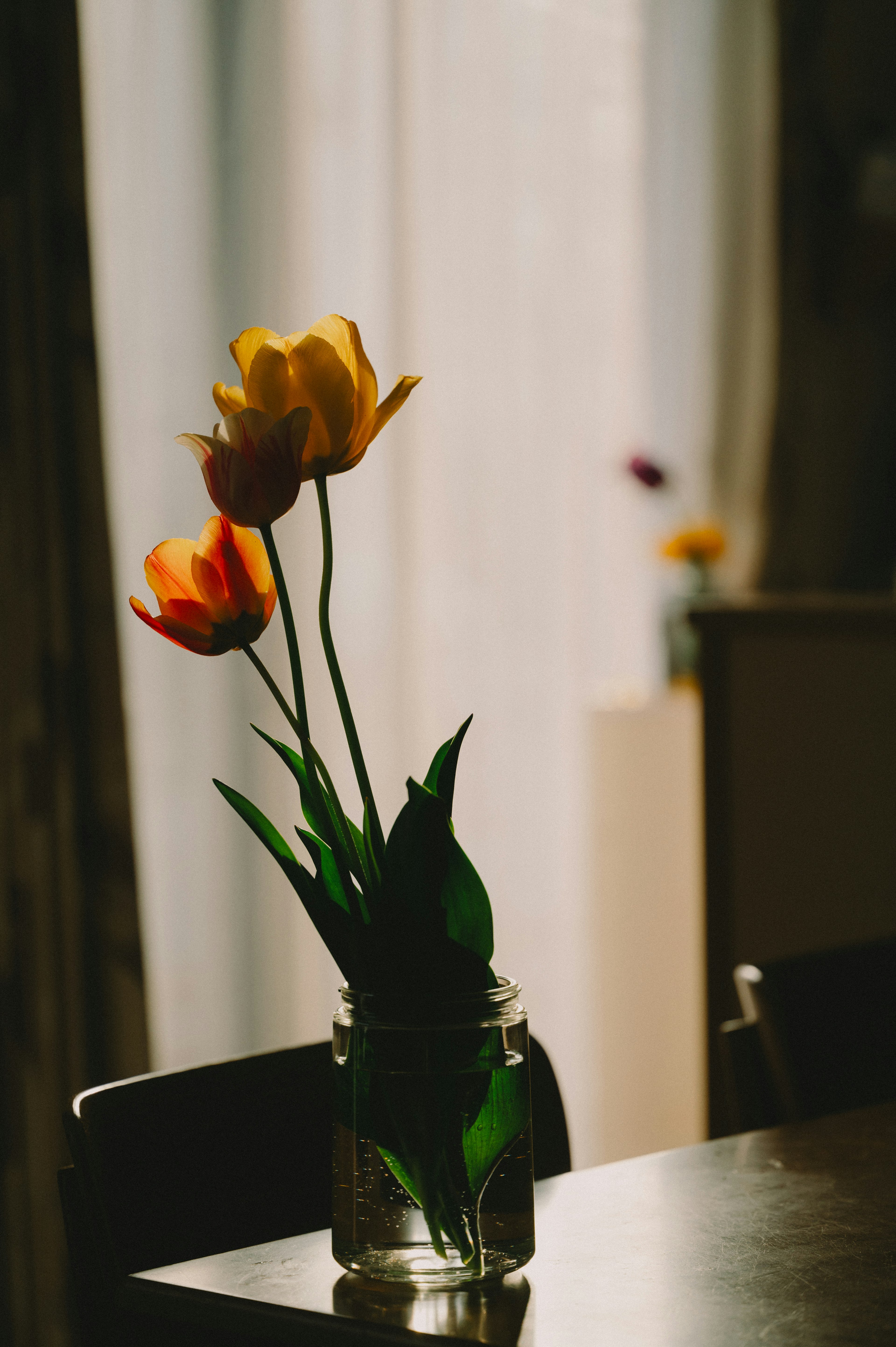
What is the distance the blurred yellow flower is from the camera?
2439 mm

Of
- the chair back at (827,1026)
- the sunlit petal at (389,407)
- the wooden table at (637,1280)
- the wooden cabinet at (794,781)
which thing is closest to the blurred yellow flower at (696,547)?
the wooden cabinet at (794,781)

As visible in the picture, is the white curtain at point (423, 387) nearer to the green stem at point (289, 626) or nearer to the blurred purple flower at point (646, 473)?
the blurred purple flower at point (646, 473)

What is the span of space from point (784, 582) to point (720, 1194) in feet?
7.00

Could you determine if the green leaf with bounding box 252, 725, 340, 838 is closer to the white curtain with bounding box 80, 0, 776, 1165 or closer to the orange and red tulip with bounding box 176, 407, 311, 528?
the orange and red tulip with bounding box 176, 407, 311, 528

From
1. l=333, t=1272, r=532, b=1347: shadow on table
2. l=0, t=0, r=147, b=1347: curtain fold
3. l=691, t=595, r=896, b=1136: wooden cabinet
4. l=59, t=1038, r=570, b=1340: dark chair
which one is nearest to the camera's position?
l=333, t=1272, r=532, b=1347: shadow on table

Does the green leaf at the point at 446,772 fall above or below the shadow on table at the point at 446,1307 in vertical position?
above

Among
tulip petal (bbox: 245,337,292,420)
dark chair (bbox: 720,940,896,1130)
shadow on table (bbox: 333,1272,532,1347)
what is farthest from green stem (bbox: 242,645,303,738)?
dark chair (bbox: 720,940,896,1130)

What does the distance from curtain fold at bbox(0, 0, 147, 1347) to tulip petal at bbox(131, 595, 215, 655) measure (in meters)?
1.12

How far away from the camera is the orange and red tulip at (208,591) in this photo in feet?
2.00

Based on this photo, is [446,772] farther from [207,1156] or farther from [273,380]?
[207,1156]

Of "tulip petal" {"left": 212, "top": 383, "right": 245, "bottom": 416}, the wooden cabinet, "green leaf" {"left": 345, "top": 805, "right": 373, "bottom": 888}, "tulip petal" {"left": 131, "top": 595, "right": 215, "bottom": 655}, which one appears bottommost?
the wooden cabinet

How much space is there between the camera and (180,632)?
2.01 feet

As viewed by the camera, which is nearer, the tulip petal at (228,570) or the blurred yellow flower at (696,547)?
the tulip petal at (228,570)

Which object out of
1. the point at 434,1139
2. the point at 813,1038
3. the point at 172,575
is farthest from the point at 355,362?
the point at 813,1038
